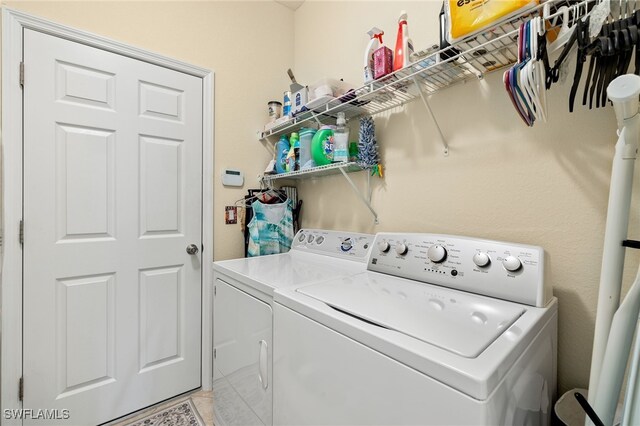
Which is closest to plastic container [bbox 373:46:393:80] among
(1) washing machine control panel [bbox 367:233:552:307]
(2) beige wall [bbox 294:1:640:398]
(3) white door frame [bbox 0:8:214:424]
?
(2) beige wall [bbox 294:1:640:398]

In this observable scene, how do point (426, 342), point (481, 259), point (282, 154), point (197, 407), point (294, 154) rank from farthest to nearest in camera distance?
point (282, 154) < point (294, 154) < point (197, 407) < point (481, 259) < point (426, 342)

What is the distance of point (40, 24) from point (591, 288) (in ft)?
9.24

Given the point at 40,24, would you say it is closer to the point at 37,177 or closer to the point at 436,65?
the point at 37,177

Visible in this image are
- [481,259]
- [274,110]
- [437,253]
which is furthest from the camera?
[274,110]

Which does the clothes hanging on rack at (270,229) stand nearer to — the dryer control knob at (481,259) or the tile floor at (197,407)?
the tile floor at (197,407)

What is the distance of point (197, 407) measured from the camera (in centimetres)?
183

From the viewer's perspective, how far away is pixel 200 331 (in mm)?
2008

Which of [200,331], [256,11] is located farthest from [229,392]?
[256,11]

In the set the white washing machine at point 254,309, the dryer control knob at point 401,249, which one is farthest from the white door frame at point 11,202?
the dryer control knob at point 401,249

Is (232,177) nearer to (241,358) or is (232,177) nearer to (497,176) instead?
(241,358)

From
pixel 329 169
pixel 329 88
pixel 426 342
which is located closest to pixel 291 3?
pixel 329 88

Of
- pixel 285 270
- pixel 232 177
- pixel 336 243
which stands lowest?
pixel 285 270

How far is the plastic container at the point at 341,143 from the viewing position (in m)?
1.57

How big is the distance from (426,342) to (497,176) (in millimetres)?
877
